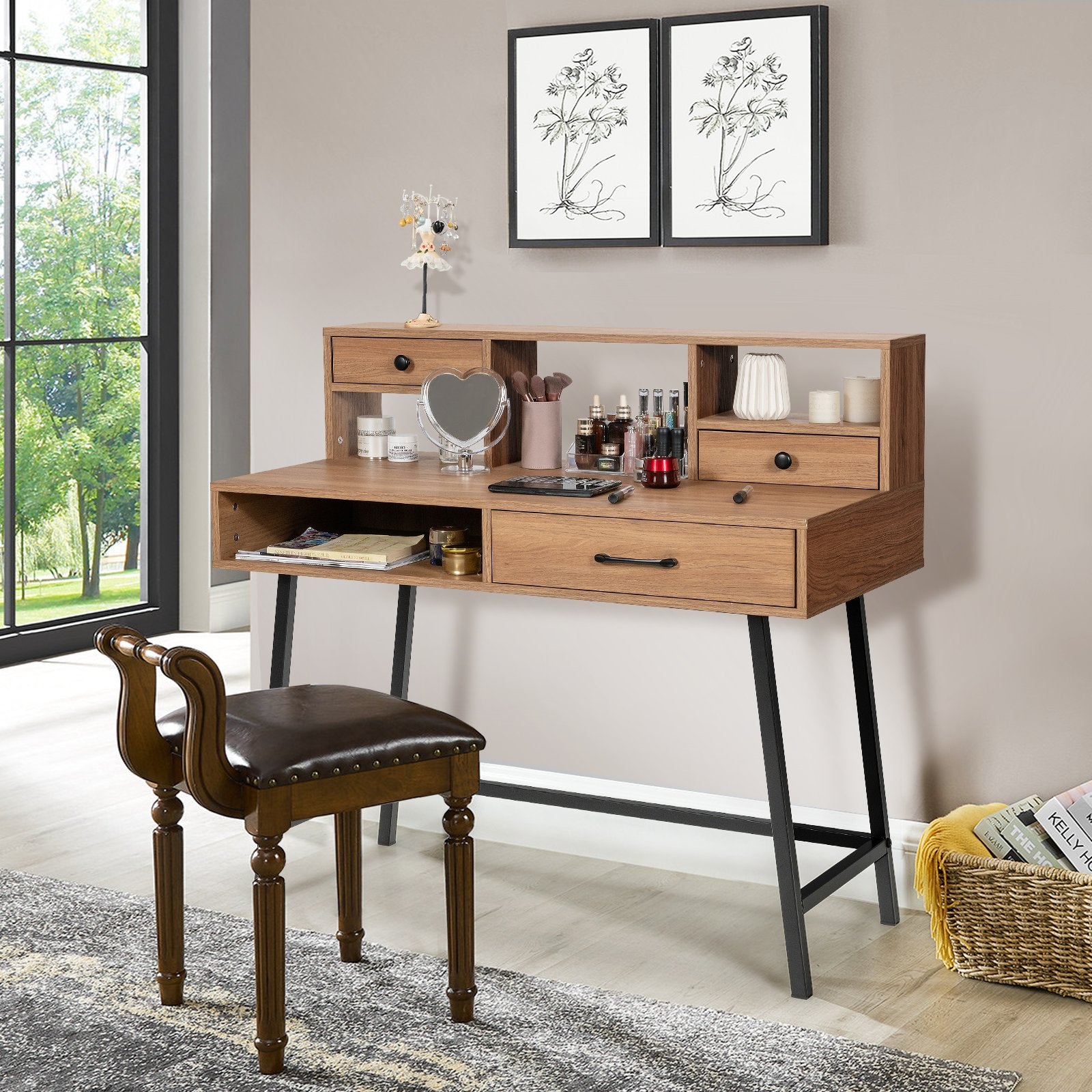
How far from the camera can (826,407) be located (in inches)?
118

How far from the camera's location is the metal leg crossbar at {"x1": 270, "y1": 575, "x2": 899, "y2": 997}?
9.20ft

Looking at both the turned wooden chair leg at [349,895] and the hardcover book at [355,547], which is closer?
the turned wooden chair leg at [349,895]

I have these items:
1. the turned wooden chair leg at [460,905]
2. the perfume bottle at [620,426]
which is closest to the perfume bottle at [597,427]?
the perfume bottle at [620,426]

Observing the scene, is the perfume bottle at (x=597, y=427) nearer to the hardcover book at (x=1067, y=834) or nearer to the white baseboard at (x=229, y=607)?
the hardcover book at (x=1067, y=834)

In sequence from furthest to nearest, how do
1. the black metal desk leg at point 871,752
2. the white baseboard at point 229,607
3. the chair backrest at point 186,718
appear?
the white baseboard at point 229,607
the black metal desk leg at point 871,752
the chair backrest at point 186,718

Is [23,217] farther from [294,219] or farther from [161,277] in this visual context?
[294,219]

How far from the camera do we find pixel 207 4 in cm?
553

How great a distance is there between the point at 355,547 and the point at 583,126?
1.03m

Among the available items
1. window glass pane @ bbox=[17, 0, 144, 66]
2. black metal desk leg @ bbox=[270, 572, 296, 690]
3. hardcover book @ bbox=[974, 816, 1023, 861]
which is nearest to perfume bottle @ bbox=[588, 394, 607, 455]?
black metal desk leg @ bbox=[270, 572, 296, 690]

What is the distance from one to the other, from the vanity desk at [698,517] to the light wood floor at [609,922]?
0.13 metres

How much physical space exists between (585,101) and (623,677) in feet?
4.05

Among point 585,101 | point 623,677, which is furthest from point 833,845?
point 585,101

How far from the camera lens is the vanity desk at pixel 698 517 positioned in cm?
274

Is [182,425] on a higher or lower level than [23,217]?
lower
